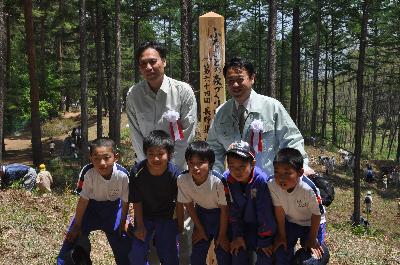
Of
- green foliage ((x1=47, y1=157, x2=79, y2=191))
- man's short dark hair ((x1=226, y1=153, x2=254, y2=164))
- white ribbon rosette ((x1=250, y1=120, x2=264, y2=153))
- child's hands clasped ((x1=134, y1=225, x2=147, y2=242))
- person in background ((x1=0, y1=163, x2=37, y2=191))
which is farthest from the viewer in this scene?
green foliage ((x1=47, y1=157, x2=79, y2=191))

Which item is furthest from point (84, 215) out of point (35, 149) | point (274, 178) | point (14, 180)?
point (35, 149)

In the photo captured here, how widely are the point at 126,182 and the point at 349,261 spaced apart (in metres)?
4.55

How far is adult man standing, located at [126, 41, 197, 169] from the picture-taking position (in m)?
4.12

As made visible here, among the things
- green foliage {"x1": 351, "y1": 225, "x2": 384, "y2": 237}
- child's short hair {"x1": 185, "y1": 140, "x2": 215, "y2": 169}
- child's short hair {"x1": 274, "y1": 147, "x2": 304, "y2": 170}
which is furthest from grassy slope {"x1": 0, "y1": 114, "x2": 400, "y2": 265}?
green foliage {"x1": 351, "y1": 225, "x2": 384, "y2": 237}

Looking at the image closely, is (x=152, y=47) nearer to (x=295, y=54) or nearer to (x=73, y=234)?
(x=73, y=234)

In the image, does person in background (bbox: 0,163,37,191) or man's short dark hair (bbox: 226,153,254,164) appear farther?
person in background (bbox: 0,163,37,191)

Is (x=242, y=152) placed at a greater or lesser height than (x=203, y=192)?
greater

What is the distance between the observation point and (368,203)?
62.8 feet

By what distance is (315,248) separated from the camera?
3508mm

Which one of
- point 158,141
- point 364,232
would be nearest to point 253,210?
point 158,141

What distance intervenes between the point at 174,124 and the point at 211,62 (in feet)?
6.78

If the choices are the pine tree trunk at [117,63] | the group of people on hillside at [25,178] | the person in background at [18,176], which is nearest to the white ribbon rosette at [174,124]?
the group of people on hillside at [25,178]

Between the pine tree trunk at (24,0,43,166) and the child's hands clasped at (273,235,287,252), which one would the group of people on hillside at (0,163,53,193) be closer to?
the pine tree trunk at (24,0,43,166)

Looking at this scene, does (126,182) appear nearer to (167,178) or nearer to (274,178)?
(167,178)
